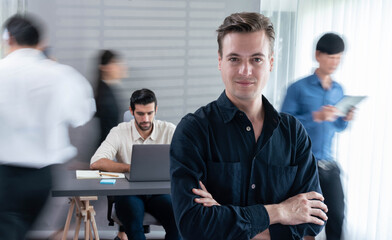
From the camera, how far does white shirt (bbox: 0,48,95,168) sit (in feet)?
8.38

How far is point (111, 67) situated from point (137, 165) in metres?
1.69

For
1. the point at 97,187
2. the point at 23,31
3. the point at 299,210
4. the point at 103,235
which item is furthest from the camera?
the point at 103,235

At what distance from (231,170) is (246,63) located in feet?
1.14

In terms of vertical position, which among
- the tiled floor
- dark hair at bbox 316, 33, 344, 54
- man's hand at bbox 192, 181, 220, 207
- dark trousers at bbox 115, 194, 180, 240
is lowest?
the tiled floor

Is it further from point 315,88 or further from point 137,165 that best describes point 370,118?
point 137,165

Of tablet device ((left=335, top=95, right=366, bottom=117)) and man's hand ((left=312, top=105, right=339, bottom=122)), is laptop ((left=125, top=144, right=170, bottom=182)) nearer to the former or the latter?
man's hand ((left=312, top=105, right=339, bottom=122))

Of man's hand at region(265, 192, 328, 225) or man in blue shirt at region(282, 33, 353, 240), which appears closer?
man's hand at region(265, 192, 328, 225)

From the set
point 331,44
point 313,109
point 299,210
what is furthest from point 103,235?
point 299,210

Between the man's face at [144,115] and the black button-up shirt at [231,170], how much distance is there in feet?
7.32

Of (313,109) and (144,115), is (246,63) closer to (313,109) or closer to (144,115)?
(313,109)

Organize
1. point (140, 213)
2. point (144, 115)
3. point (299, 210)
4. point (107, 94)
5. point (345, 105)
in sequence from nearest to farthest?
point (299, 210), point (345, 105), point (140, 213), point (144, 115), point (107, 94)

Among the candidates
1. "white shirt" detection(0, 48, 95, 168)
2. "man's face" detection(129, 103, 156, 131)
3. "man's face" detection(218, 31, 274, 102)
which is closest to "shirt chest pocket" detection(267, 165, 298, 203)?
"man's face" detection(218, 31, 274, 102)

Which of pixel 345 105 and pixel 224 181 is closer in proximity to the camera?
pixel 224 181

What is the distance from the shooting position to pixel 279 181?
4.75ft
